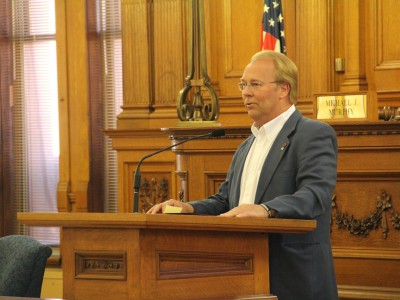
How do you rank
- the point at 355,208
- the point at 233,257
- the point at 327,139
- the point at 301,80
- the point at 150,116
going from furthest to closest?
1. the point at 150,116
2. the point at 301,80
3. the point at 355,208
4. the point at 327,139
5. the point at 233,257

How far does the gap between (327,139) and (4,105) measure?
5.34m

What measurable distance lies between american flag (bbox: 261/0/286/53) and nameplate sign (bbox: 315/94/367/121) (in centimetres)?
91

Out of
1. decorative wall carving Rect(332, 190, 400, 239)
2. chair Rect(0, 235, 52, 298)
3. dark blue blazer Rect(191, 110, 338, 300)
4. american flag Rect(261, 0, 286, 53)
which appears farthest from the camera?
american flag Rect(261, 0, 286, 53)

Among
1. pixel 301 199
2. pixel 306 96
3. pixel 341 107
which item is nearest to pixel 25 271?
pixel 301 199

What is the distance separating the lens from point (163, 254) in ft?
8.30

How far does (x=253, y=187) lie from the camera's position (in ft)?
10.3

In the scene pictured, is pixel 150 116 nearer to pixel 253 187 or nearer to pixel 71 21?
pixel 71 21

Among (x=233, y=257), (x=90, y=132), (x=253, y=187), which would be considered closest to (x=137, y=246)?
(x=233, y=257)

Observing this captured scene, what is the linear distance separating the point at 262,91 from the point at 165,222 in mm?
869

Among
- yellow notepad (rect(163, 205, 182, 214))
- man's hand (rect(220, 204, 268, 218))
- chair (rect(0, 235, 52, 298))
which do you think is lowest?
chair (rect(0, 235, 52, 298))

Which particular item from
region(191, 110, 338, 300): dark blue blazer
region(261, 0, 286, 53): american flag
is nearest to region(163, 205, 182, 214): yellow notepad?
region(191, 110, 338, 300): dark blue blazer

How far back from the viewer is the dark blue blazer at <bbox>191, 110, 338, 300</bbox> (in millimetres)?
2908

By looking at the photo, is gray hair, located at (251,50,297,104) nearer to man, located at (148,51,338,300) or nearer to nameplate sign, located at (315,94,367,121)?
man, located at (148,51,338,300)

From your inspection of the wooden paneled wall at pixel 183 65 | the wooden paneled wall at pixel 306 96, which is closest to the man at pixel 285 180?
the wooden paneled wall at pixel 306 96
